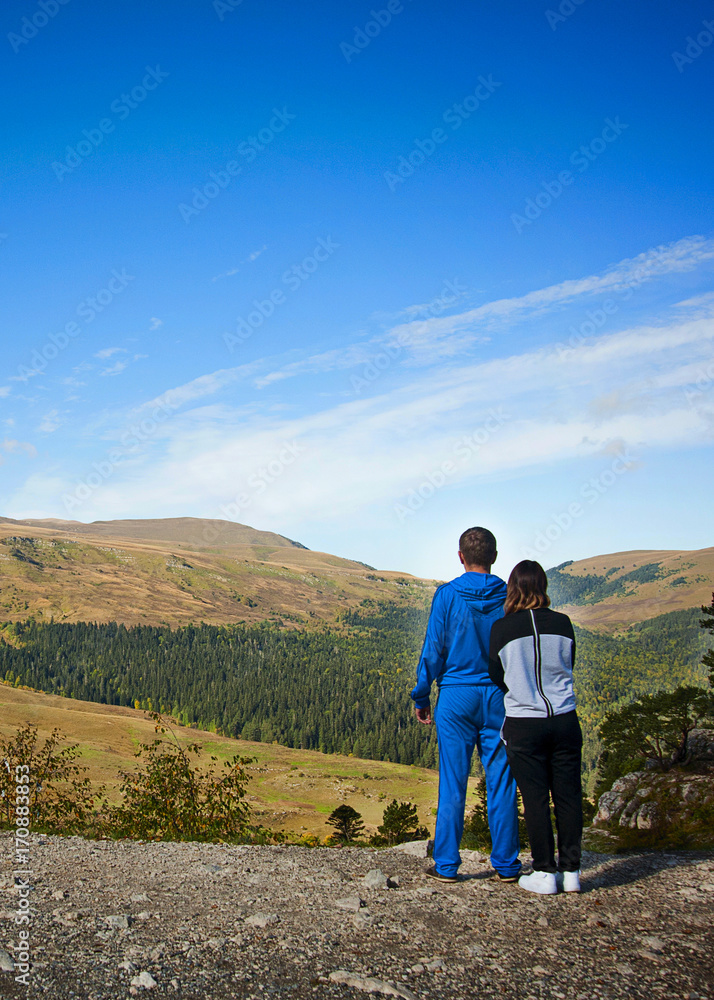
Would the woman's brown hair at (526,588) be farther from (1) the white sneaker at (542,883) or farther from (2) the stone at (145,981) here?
(2) the stone at (145,981)

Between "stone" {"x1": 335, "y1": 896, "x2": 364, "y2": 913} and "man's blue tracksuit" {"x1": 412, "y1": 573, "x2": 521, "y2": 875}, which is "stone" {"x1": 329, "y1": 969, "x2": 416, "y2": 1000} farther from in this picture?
"man's blue tracksuit" {"x1": 412, "y1": 573, "x2": 521, "y2": 875}

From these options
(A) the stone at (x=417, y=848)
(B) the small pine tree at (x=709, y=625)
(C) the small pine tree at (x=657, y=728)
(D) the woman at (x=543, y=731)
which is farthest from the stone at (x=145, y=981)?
(C) the small pine tree at (x=657, y=728)

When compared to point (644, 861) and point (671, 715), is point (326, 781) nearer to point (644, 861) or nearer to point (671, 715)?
point (671, 715)

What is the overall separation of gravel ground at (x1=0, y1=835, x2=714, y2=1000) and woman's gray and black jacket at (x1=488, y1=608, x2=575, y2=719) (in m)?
1.88

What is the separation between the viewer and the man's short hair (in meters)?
7.76

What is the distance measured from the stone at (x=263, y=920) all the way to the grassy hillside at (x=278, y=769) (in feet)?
370

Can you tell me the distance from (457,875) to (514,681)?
2478 millimetres

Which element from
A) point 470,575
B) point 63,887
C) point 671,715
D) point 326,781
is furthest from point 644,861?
point 326,781

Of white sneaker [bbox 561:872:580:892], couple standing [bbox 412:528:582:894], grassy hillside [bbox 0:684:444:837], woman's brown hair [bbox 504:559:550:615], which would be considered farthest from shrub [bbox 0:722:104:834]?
grassy hillside [bbox 0:684:444:837]

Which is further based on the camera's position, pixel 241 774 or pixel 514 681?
pixel 241 774

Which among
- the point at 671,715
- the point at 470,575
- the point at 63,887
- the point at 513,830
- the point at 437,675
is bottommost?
the point at 671,715

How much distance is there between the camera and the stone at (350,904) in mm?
6405

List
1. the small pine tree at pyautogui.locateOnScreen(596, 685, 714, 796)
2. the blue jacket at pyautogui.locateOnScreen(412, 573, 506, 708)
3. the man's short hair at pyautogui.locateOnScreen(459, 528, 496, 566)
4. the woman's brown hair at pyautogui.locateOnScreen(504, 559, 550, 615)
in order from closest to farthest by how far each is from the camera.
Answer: the woman's brown hair at pyautogui.locateOnScreen(504, 559, 550, 615), the blue jacket at pyautogui.locateOnScreen(412, 573, 506, 708), the man's short hair at pyautogui.locateOnScreen(459, 528, 496, 566), the small pine tree at pyautogui.locateOnScreen(596, 685, 714, 796)

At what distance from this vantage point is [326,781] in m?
169
